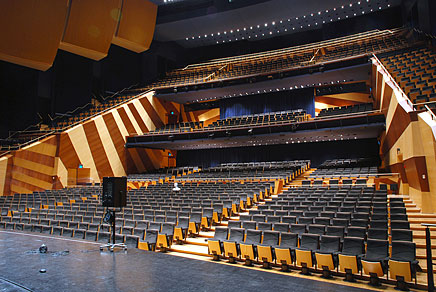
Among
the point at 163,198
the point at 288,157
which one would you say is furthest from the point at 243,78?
the point at 163,198

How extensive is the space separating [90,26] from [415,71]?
37.6ft

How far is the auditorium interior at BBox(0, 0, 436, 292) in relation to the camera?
322 centimetres

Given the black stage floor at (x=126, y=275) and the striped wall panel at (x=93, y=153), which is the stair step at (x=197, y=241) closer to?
the black stage floor at (x=126, y=275)

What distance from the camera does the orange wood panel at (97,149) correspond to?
12.0 m

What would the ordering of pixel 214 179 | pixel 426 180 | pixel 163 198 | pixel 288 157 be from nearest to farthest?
pixel 426 180, pixel 163 198, pixel 214 179, pixel 288 157

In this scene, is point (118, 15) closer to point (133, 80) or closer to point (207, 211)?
point (133, 80)

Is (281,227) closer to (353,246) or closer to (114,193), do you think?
(353,246)

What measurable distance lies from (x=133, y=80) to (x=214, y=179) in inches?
372

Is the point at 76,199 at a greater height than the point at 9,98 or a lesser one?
lesser

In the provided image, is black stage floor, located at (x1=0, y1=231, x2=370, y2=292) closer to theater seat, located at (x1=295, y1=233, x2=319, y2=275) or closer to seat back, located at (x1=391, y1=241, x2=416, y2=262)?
theater seat, located at (x1=295, y1=233, x2=319, y2=275)

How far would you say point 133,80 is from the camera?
1747 cm

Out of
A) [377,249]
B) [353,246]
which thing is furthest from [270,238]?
[377,249]

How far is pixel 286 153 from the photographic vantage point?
14.6m

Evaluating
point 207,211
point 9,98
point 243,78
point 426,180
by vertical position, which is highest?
point 243,78
